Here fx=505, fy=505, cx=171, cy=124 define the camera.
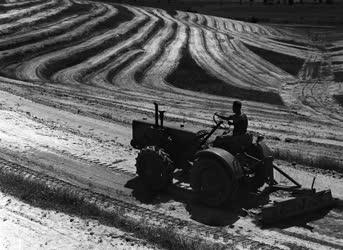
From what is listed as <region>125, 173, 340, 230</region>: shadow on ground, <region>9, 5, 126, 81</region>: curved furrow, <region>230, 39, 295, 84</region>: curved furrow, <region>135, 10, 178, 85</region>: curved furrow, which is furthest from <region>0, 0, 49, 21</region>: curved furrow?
<region>125, 173, 340, 230</region>: shadow on ground

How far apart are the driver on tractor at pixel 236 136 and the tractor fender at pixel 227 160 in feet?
1.07

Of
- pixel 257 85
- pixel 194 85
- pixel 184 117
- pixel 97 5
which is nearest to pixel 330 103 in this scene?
pixel 257 85

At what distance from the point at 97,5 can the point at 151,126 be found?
168 feet

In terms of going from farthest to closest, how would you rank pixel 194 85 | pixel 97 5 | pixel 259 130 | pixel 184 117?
pixel 97 5 < pixel 194 85 < pixel 184 117 < pixel 259 130

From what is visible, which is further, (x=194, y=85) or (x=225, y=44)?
(x=225, y=44)

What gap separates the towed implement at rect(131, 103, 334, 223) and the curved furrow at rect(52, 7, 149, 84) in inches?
758

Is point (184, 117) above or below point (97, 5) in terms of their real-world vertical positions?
below

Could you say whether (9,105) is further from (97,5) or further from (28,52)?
(97,5)

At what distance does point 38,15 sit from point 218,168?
139ft

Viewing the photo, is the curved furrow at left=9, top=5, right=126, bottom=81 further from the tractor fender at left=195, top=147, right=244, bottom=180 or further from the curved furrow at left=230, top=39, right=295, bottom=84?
the tractor fender at left=195, top=147, right=244, bottom=180

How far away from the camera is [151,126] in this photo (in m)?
12.6

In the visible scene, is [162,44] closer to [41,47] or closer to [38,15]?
[41,47]

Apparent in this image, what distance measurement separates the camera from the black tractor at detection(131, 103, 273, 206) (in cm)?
1066

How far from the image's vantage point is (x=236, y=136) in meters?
11.0
